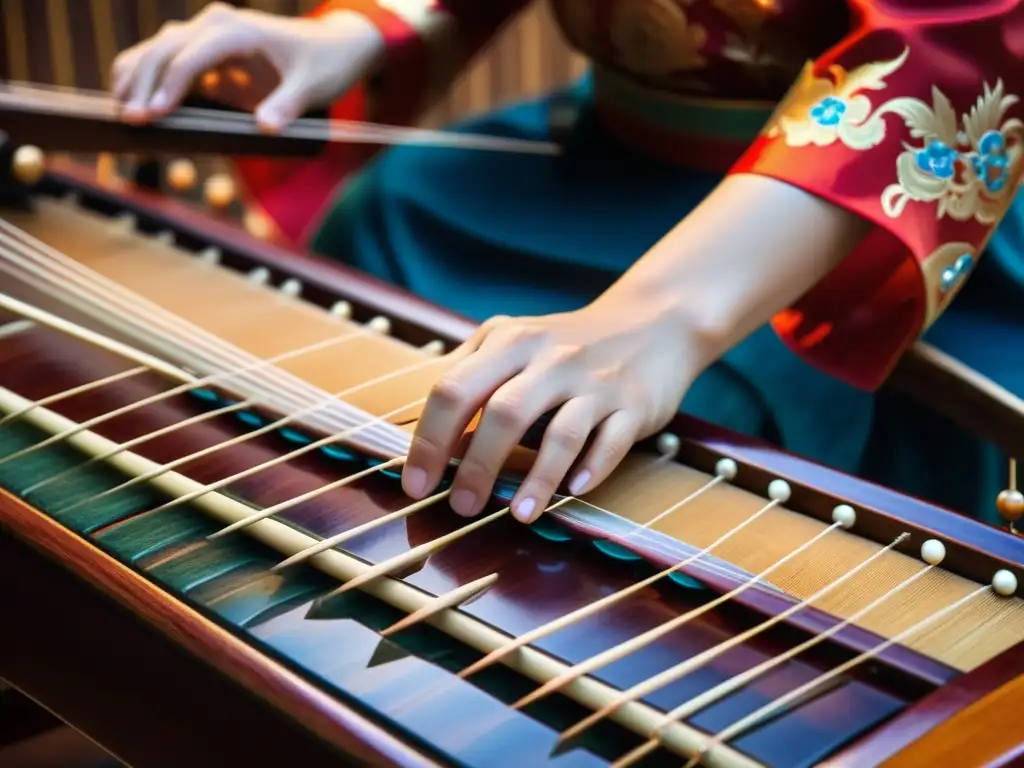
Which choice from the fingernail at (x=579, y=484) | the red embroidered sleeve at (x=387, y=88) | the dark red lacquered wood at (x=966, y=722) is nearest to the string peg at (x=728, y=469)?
the fingernail at (x=579, y=484)

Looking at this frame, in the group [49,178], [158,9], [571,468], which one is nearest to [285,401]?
[571,468]

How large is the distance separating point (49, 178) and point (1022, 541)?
3.41ft

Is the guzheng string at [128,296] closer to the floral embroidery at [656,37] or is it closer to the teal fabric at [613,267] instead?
the teal fabric at [613,267]

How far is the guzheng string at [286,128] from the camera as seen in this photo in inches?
44.0

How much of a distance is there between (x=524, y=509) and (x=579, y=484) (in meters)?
0.05

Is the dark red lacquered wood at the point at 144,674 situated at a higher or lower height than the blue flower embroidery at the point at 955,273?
lower

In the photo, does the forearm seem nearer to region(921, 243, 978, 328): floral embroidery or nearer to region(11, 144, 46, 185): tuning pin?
region(921, 243, 978, 328): floral embroidery

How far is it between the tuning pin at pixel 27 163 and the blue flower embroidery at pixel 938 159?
82cm

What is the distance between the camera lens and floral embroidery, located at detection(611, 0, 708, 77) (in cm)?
99

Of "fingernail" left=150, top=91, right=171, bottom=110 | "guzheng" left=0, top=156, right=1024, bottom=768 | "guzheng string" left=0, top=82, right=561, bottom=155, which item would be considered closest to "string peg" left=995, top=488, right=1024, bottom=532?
"guzheng" left=0, top=156, right=1024, bottom=768

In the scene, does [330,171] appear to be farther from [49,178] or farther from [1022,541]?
[1022,541]

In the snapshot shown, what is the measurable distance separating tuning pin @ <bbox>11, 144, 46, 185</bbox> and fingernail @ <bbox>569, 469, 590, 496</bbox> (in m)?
0.72

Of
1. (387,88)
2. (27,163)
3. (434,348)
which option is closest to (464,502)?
(434,348)

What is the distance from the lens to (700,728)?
0.46m
